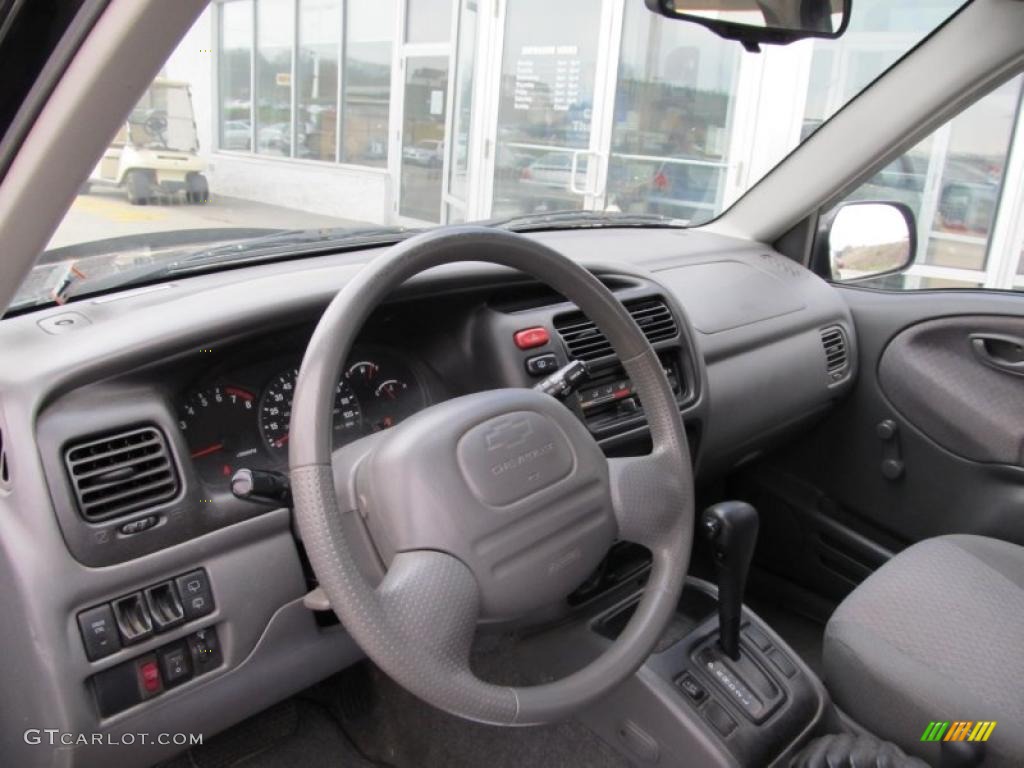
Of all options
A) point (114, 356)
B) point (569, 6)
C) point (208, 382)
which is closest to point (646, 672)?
point (208, 382)

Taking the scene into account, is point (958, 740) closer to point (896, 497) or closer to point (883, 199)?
point (896, 497)

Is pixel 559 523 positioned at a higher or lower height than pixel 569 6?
lower

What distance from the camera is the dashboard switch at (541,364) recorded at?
1.73 metres

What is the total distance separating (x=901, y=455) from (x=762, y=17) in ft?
4.39

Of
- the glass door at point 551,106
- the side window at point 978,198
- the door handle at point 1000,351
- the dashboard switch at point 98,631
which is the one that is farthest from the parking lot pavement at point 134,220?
the glass door at point 551,106

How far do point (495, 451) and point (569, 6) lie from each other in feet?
23.6

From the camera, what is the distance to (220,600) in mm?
1336

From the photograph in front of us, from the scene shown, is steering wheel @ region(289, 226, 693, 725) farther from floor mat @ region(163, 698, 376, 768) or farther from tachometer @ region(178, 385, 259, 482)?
floor mat @ region(163, 698, 376, 768)

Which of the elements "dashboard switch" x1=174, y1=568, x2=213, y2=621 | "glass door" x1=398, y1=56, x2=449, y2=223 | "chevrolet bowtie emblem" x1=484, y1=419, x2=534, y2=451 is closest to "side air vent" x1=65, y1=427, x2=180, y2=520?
"dashboard switch" x1=174, y1=568, x2=213, y2=621

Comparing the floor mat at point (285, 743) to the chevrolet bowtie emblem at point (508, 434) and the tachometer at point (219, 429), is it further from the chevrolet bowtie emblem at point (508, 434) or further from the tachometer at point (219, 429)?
the chevrolet bowtie emblem at point (508, 434)

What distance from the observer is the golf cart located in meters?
2.04

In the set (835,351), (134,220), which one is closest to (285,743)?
(134,220)

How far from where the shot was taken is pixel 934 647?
164cm

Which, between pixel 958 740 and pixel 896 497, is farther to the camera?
pixel 896 497
